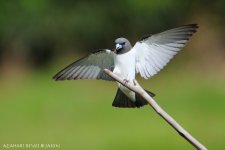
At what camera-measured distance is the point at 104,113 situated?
743 cm

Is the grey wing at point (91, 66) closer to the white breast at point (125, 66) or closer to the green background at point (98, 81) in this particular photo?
the white breast at point (125, 66)

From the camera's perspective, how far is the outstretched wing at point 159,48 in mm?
2712

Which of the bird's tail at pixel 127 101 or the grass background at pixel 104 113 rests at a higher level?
the grass background at pixel 104 113

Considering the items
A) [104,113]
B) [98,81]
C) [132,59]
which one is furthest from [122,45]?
[98,81]

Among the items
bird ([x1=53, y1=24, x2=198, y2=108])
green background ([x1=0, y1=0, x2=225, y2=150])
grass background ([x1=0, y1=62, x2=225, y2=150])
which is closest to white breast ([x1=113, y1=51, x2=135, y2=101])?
bird ([x1=53, y1=24, x2=198, y2=108])

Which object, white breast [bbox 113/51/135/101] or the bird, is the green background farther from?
white breast [bbox 113/51/135/101]

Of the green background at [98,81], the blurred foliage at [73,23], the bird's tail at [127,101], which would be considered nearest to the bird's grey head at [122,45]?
the bird's tail at [127,101]

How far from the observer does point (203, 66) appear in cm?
909

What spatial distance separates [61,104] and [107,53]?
4.88m

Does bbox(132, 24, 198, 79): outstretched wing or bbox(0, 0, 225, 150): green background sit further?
bbox(0, 0, 225, 150): green background

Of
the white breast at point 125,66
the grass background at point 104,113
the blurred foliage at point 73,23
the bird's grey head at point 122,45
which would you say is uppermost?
the blurred foliage at point 73,23

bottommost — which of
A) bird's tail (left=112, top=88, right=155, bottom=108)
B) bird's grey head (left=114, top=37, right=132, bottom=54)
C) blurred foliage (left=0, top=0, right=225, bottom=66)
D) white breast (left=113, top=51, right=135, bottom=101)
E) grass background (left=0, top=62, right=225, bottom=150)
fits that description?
bird's tail (left=112, top=88, right=155, bottom=108)

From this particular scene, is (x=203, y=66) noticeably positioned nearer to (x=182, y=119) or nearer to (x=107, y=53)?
(x=182, y=119)

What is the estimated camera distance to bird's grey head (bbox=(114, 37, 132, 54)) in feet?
8.88
